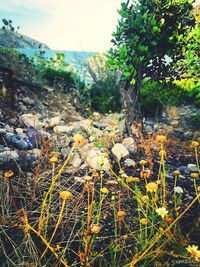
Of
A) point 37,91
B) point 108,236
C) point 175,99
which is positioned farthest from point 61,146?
point 175,99

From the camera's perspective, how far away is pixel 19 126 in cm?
455

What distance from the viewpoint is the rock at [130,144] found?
385cm

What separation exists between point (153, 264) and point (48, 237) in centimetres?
74

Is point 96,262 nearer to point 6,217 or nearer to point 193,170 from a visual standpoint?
point 6,217

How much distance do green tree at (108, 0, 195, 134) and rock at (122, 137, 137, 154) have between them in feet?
1.18

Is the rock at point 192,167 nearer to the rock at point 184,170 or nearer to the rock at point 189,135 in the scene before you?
the rock at point 184,170

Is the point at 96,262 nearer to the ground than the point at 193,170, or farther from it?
nearer to the ground

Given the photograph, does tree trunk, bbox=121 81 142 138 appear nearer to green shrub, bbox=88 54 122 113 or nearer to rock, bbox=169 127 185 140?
rock, bbox=169 127 185 140

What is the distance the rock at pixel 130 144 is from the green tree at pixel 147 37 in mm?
359

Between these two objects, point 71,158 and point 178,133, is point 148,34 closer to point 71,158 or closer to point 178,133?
point 71,158

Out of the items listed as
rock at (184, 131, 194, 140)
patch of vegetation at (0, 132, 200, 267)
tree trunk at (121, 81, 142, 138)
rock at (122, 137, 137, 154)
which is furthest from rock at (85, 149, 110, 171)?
rock at (184, 131, 194, 140)

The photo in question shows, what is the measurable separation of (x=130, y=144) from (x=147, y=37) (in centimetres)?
150

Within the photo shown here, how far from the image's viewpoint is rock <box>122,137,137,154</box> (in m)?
3.85

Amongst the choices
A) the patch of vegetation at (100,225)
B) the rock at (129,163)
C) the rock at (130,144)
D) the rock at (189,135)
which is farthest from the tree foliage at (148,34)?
the patch of vegetation at (100,225)
